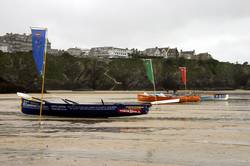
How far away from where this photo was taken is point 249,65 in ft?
477

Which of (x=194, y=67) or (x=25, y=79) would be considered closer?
(x=25, y=79)

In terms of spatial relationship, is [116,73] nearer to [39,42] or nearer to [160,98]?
[160,98]

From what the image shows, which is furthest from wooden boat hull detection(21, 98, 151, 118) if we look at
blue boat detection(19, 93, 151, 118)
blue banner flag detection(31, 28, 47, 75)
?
blue banner flag detection(31, 28, 47, 75)

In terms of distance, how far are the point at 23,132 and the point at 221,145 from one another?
9.70 metres

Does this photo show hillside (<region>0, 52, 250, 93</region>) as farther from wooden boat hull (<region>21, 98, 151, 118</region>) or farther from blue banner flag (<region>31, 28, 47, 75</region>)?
blue banner flag (<region>31, 28, 47, 75</region>)

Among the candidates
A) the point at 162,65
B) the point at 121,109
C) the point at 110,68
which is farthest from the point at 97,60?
the point at 121,109

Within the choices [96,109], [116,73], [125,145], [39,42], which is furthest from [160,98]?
[116,73]

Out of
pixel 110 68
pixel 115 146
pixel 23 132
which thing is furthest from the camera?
pixel 110 68

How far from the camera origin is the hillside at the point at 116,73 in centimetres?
11931

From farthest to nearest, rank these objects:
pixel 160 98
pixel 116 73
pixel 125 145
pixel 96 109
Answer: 1. pixel 116 73
2. pixel 160 98
3. pixel 96 109
4. pixel 125 145

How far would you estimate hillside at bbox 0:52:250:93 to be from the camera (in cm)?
11931

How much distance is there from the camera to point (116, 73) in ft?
423

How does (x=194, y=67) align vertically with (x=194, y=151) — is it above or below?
above

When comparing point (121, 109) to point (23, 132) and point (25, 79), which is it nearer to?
point (23, 132)
